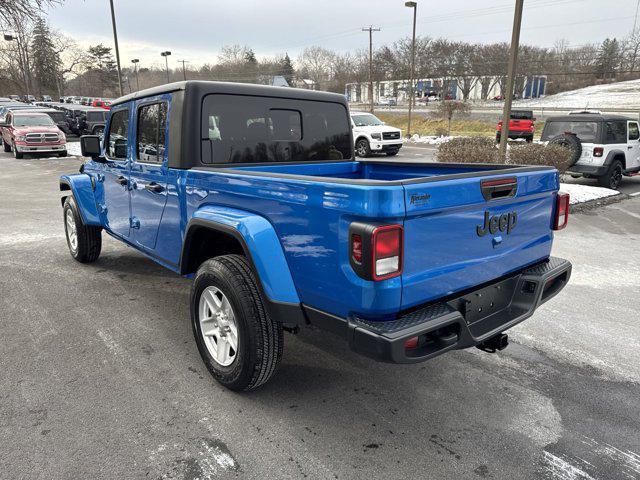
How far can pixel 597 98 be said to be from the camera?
61406 mm

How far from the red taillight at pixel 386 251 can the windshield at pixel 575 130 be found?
11717 mm

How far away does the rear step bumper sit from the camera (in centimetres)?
221

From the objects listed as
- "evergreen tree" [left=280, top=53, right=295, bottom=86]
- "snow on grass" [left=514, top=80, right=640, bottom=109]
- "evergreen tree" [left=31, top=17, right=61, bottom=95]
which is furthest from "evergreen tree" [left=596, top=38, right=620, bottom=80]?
"evergreen tree" [left=31, top=17, right=61, bottom=95]

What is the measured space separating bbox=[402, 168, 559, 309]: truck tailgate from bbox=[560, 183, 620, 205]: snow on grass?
8055 mm

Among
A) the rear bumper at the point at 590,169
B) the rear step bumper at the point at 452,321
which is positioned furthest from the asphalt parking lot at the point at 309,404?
the rear bumper at the point at 590,169

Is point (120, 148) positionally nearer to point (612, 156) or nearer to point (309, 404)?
point (309, 404)

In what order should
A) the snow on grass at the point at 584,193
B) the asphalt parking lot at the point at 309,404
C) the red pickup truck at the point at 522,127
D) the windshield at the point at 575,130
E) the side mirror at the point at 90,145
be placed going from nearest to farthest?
the asphalt parking lot at the point at 309,404
the side mirror at the point at 90,145
the snow on grass at the point at 584,193
the windshield at the point at 575,130
the red pickup truck at the point at 522,127

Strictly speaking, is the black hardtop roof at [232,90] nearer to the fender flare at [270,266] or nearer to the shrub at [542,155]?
the fender flare at [270,266]

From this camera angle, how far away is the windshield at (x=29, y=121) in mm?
19469

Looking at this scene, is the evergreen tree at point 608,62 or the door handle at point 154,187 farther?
the evergreen tree at point 608,62

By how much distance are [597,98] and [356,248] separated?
71.7 m

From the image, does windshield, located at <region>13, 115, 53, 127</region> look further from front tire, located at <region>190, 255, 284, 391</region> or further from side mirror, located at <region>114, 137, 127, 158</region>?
front tire, located at <region>190, 255, 284, 391</region>

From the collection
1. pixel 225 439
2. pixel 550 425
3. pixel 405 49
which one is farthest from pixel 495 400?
pixel 405 49

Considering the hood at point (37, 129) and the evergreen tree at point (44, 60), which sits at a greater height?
the evergreen tree at point (44, 60)
